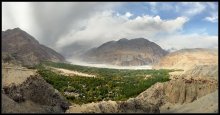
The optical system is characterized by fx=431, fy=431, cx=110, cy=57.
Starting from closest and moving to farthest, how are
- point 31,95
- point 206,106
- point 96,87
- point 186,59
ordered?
1. point 206,106
2. point 31,95
3. point 96,87
4. point 186,59

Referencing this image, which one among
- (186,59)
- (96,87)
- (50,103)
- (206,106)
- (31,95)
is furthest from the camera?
(186,59)

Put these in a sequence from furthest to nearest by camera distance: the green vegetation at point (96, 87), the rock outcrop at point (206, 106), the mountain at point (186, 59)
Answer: the mountain at point (186, 59), the green vegetation at point (96, 87), the rock outcrop at point (206, 106)

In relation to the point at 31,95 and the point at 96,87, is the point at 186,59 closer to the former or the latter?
the point at 96,87

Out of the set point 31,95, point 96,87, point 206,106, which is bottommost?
point 96,87

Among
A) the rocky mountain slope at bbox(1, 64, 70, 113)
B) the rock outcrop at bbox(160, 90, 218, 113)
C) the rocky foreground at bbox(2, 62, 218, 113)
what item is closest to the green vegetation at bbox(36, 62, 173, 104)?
the rocky foreground at bbox(2, 62, 218, 113)

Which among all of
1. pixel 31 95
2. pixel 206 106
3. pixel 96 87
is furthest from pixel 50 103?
pixel 96 87

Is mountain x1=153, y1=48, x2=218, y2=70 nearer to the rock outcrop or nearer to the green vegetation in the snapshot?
the green vegetation

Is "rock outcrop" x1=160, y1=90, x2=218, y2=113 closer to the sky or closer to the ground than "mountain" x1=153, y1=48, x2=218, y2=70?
closer to the ground

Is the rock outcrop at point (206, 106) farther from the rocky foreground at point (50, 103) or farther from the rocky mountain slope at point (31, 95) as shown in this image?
the rocky mountain slope at point (31, 95)

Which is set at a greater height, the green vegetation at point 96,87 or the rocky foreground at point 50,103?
the rocky foreground at point 50,103

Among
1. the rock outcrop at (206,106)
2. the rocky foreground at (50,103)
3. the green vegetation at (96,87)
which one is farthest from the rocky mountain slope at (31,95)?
the green vegetation at (96,87)

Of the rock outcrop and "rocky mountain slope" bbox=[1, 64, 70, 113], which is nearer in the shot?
the rock outcrop
